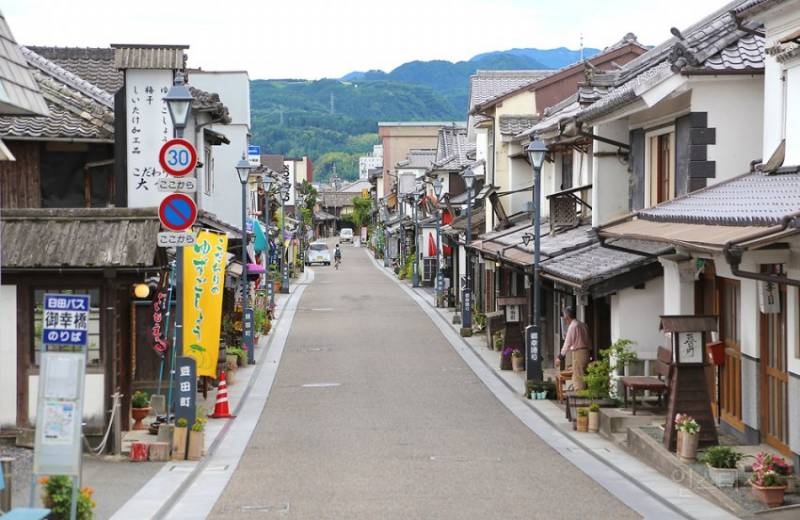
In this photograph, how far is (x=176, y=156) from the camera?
17.9 m

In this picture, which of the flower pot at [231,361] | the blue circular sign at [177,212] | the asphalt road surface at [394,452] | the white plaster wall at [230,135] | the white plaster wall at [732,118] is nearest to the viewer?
the asphalt road surface at [394,452]

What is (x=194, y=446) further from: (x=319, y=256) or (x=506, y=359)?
(x=319, y=256)

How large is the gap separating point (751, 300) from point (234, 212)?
1078 inches

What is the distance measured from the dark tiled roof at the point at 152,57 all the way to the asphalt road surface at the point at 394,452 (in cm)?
709

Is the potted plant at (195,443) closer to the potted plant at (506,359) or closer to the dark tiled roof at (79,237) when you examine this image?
the dark tiled roof at (79,237)

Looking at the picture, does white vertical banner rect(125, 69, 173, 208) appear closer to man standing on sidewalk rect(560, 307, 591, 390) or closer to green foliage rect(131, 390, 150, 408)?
green foliage rect(131, 390, 150, 408)

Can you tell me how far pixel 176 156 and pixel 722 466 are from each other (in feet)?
29.4

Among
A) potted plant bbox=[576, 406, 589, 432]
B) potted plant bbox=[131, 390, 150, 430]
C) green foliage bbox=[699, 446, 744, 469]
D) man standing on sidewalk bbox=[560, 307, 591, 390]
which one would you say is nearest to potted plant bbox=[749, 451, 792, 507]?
green foliage bbox=[699, 446, 744, 469]

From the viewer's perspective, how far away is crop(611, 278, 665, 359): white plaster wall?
21.8 m

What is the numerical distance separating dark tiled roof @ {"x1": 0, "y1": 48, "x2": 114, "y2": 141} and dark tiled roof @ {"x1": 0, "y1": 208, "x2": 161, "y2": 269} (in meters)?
3.98

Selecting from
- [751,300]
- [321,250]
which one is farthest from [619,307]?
[321,250]

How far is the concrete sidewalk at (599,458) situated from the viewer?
1393 cm

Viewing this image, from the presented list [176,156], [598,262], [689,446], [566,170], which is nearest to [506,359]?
[566,170]

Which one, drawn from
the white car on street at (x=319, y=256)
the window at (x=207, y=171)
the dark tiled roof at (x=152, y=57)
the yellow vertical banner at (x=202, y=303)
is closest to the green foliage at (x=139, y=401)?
the yellow vertical banner at (x=202, y=303)
